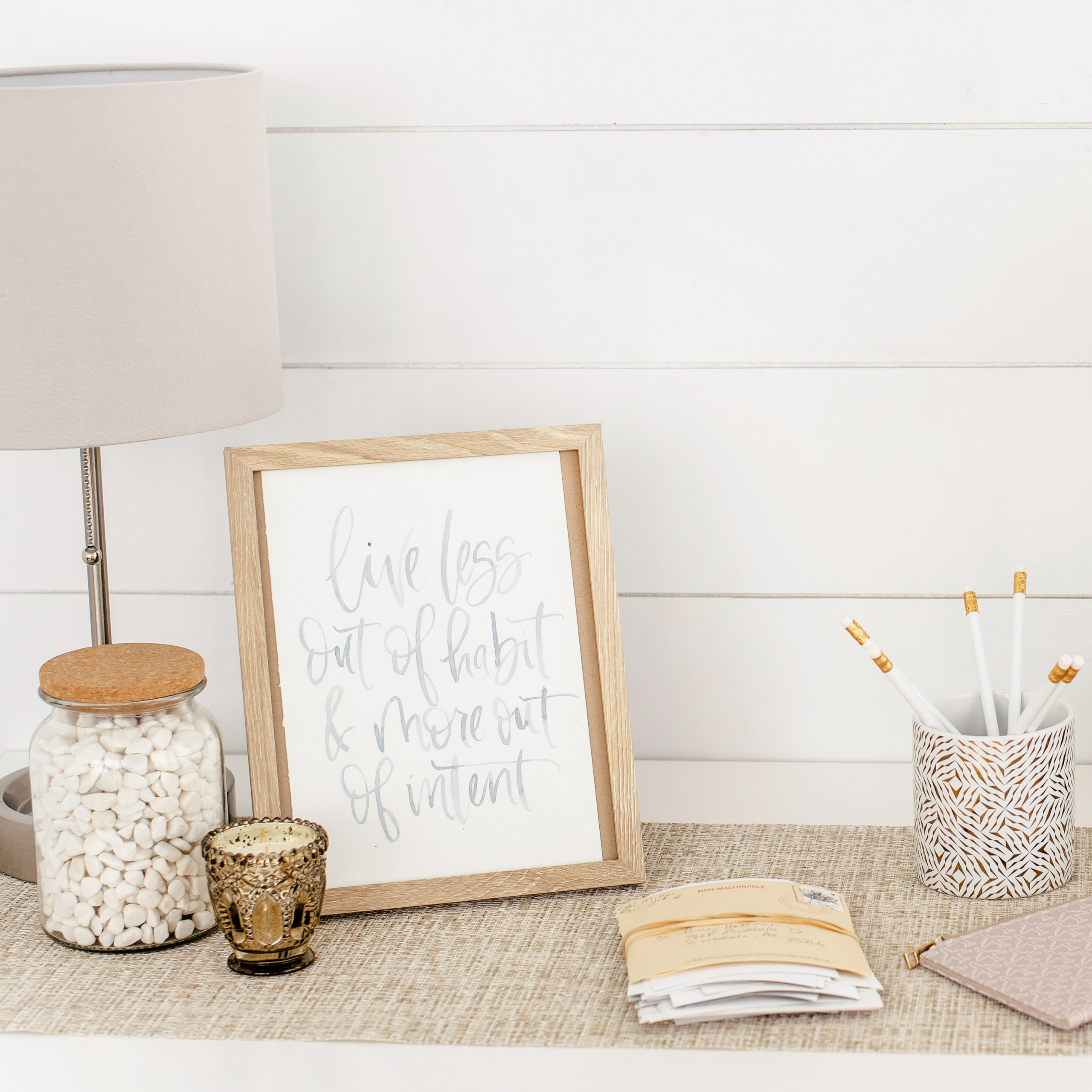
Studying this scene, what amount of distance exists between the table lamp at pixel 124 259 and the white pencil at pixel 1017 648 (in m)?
0.60

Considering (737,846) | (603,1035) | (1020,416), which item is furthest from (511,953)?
(1020,416)

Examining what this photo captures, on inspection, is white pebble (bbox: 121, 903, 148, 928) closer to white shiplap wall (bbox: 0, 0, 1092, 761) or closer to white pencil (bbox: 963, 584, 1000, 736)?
white shiplap wall (bbox: 0, 0, 1092, 761)

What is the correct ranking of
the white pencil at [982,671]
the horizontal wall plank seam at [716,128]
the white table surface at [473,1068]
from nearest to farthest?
the white table surface at [473,1068], the white pencil at [982,671], the horizontal wall plank seam at [716,128]

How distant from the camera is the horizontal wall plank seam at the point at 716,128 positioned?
1.03 metres

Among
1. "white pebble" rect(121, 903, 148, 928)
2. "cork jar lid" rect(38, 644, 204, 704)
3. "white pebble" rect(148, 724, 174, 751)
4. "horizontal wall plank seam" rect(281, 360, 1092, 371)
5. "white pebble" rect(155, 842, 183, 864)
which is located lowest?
"white pebble" rect(121, 903, 148, 928)

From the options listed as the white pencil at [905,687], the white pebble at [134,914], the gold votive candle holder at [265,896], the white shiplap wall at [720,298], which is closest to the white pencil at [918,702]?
the white pencil at [905,687]

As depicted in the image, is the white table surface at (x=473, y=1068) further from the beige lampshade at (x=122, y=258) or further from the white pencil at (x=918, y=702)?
the beige lampshade at (x=122, y=258)

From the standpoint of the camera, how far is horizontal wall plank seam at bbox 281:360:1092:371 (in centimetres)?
107

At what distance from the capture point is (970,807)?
875mm

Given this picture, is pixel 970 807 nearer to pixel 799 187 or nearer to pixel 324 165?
pixel 799 187

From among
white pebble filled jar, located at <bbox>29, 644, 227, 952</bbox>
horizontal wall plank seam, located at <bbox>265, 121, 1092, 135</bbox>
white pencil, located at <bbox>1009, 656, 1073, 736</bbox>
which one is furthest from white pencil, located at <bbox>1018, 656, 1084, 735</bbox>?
white pebble filled jar, located at <bbox>29, 644, 227, 952</bbox>

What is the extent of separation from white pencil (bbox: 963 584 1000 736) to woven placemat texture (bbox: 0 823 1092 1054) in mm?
124

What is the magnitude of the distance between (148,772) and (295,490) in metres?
0.23

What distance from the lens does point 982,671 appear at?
0.94 metres
